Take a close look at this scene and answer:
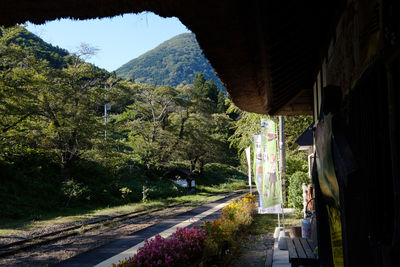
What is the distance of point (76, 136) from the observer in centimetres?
1998

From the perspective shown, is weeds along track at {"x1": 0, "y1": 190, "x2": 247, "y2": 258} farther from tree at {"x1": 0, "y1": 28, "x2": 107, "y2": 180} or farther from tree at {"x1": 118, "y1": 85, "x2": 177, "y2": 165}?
tree at {"x1": 118, "y1": 85, "x2": 177, "y2": 165}

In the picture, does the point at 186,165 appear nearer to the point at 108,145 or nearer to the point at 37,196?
the point at 108,145

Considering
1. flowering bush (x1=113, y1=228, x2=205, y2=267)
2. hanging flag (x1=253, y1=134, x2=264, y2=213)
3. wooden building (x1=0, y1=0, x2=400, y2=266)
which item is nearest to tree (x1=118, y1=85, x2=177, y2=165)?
hanging flag (x1=253, y1=134, x2=264, y2=213)

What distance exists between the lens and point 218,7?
2137 millimetres

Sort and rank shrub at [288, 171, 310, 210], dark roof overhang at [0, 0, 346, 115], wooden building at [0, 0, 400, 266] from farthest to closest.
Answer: shrub at [288, 171, 310, 210], dark roof overhang at [0, 0, 346, 115], wooden building at [0, 0, 400, 266]

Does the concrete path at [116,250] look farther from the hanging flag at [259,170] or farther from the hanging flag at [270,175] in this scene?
the hanging flag at [270,175]

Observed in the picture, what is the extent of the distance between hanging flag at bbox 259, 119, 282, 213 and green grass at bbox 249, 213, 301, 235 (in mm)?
2534

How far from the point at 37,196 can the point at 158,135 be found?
587 inches

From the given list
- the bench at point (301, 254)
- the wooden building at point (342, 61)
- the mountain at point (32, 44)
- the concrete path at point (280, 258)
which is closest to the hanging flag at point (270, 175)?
the concrete path at point (280, 258)

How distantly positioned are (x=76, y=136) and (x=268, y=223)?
12.7m

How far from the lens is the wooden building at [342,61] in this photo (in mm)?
1710

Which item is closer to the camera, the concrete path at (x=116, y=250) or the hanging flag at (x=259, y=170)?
the concrete path at (x=116, y=250)

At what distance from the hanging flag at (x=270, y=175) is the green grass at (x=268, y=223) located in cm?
253

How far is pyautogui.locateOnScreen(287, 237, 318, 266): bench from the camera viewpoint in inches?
180
